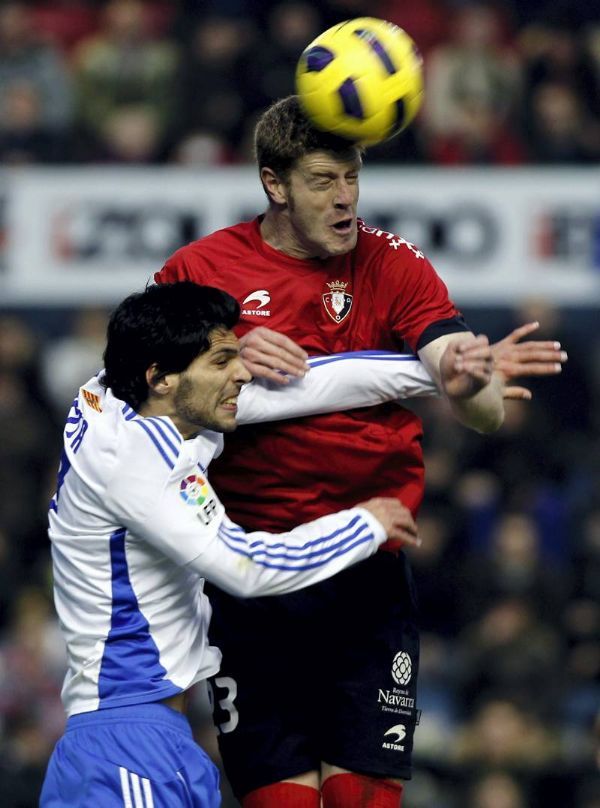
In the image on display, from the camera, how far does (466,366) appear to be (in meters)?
4.95

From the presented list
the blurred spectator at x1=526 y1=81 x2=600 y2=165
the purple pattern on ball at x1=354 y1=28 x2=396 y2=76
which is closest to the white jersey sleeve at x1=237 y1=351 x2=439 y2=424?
the purple pattern on ball at x1=354 y1=28 x2=396 y2=76

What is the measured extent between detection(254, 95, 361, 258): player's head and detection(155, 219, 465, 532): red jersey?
12cm

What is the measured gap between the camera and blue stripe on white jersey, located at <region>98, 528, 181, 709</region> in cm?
485

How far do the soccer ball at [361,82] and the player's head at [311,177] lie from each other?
0.18ft

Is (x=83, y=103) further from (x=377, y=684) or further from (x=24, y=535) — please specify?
(x=377, y=684)

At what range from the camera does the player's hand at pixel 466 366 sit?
16.2ft

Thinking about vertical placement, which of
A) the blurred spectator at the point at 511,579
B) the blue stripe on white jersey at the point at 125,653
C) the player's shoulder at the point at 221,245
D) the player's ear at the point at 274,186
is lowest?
the blurred spectator at the point at 511,579

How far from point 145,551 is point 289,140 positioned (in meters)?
1.30

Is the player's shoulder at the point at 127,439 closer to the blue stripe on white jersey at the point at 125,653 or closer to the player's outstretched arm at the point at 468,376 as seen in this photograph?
the blue stripe on white jersey at the point at 125,653

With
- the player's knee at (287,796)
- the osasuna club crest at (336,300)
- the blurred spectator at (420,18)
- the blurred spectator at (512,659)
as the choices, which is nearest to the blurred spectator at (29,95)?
the blurred spectator at (420,18)

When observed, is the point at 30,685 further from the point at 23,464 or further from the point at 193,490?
the point at 193,490

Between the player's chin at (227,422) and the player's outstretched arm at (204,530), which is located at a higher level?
the player's chin at (227,422)

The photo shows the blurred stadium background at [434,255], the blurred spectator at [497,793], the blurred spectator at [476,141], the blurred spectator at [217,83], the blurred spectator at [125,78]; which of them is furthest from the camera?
the blurred spectator at [125,78]

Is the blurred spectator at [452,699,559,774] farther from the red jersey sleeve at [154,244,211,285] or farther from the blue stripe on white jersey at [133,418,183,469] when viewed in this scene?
the blue stripe on white jersey at [133,418,183,469]
